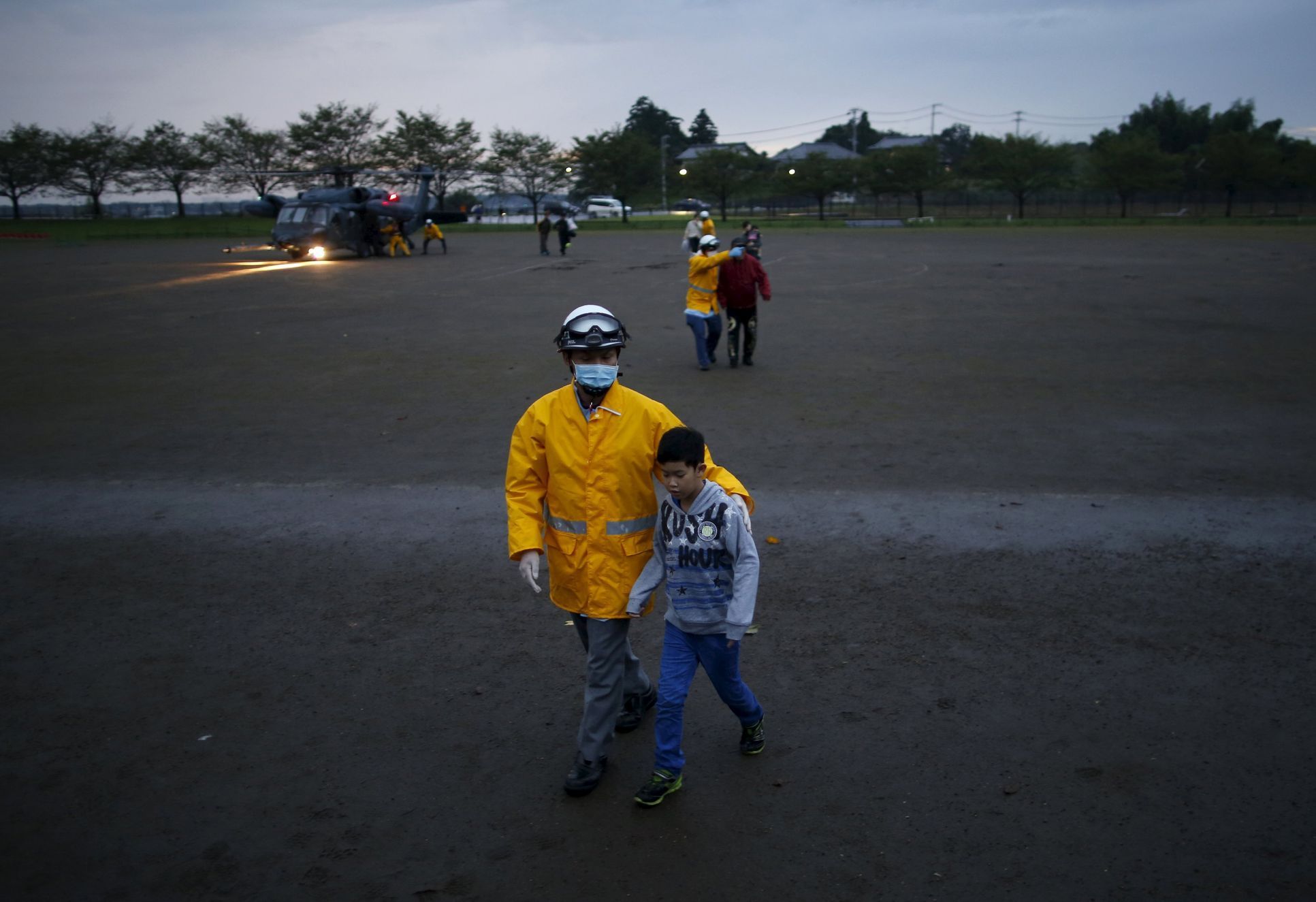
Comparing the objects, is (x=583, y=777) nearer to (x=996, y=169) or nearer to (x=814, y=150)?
(x=996, y=169)

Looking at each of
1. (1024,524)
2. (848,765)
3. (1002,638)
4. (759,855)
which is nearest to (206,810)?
(759,855)

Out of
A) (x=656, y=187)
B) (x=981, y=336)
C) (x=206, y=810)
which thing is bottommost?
(x=206, y=810)

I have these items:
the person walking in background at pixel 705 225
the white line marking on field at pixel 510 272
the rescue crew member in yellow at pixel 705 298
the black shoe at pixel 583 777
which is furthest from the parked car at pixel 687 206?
the black shoe at pixel 583 777

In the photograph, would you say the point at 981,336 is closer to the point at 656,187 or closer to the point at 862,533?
the point at 862,533

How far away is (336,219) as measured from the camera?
3369 centimetres

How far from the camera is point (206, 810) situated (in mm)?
3873

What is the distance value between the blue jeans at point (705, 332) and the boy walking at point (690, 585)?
8825 millimetres

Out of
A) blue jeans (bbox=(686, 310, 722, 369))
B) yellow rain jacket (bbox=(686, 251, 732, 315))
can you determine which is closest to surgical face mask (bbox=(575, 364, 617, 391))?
yellow rain jacket (bbox=(686, 251, 732, 315))

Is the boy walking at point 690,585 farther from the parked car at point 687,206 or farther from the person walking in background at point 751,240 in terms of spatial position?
the parked car at point 687,206

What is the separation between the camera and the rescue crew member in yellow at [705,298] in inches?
481

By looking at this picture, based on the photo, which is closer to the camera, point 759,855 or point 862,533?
point 759,855

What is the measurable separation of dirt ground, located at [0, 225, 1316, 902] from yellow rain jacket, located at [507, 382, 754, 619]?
0.90m

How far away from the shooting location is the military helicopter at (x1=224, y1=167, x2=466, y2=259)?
A: 33.5m

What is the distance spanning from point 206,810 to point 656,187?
74.0m
